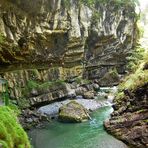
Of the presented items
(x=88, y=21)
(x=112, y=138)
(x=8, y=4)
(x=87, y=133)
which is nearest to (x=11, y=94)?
(x=8, y=4)

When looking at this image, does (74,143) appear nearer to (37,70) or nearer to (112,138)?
(112,138)

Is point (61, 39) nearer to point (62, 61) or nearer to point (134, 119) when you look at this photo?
point (62, 61)

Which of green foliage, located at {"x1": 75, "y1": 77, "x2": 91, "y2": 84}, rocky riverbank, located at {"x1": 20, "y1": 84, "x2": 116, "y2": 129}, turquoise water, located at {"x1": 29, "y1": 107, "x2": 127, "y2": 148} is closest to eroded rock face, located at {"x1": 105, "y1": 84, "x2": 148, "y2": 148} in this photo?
turquoise water, located at {"x1": 29, "y1": 107, "x2": 127, "y2": 148}

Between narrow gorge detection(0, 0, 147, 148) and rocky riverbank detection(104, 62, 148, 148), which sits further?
narrow gorge detection(0, 0, 147, 148)

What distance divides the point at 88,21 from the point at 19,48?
1471cm

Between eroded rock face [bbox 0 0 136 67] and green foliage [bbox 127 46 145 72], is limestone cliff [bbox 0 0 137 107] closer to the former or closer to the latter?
eroded rock face [bbox 0 0 136 67]

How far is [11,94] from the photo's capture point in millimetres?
31797

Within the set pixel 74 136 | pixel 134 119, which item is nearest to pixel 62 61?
pixel 74 136

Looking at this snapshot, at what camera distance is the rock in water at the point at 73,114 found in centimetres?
2702

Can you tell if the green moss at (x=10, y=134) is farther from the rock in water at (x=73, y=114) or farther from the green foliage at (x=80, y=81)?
the green foliage at (x=80, y=81)

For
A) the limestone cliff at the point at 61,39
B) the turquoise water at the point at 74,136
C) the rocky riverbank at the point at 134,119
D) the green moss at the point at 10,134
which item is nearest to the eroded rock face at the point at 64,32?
the limestone cliff at the point at 61,39

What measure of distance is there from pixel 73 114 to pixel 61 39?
13955 mm

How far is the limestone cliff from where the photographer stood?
30969 millimetres

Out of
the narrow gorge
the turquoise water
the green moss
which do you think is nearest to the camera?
the green moss
